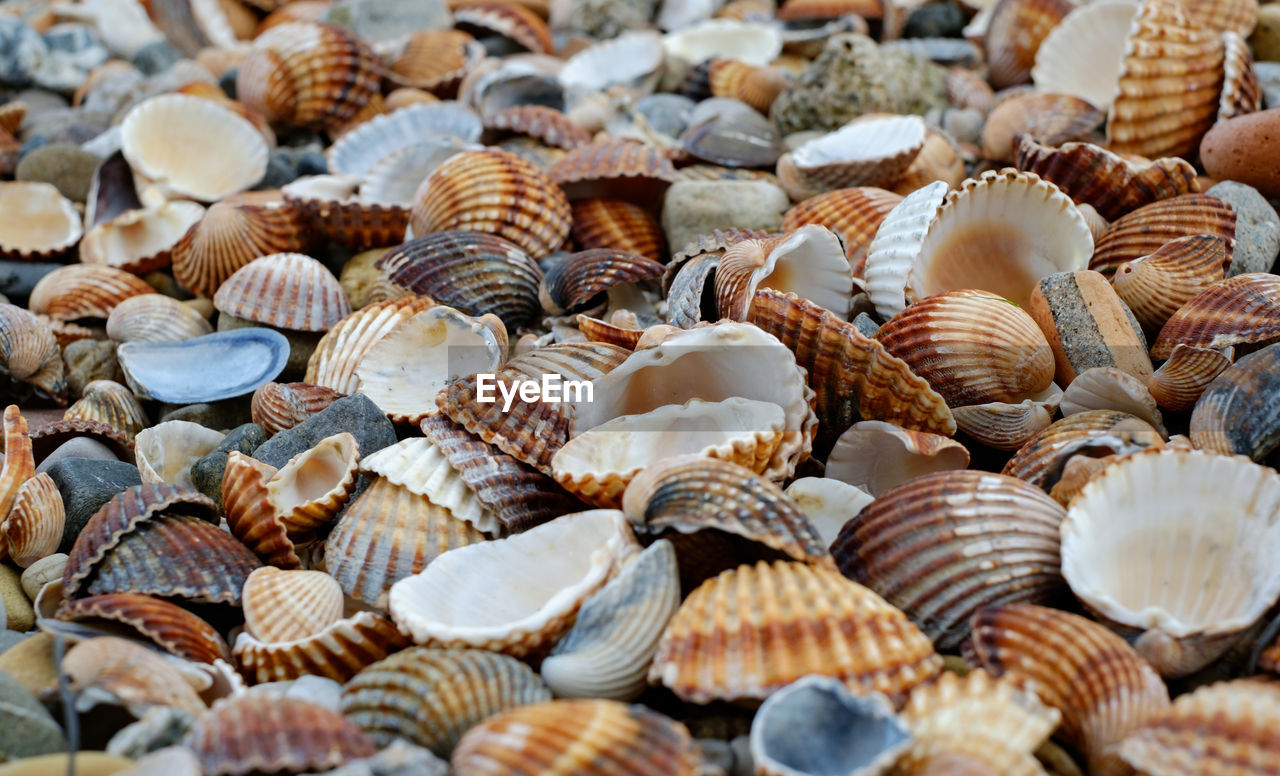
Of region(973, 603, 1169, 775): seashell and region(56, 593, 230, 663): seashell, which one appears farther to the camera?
region(56, 593, 230, 663): seashell

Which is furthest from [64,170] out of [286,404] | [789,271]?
[789,271]

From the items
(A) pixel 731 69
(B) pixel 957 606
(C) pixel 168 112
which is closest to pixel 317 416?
(B) pixel 957 606

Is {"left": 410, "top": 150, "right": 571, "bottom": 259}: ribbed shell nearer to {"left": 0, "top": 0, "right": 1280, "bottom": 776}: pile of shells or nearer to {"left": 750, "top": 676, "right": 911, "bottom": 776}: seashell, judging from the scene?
{"left": 0, "top": 0, "right": 1280, "bottom": 776}: pile of shells

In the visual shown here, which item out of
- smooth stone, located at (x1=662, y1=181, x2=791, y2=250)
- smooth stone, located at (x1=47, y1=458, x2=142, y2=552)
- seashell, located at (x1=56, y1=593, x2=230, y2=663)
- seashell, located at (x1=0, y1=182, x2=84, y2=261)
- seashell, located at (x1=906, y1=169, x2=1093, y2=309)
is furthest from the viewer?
seashell, located at (x1=0, y1=182, x2=84, y2=261)

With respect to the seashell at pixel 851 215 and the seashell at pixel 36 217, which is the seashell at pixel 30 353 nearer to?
the seashell at pixel 36 217

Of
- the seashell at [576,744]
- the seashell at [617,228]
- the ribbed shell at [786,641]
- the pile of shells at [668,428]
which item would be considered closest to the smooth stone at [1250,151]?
the pile of shells at [668,428]

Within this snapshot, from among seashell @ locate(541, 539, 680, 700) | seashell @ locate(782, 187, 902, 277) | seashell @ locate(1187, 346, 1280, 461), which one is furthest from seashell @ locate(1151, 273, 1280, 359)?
seashell @ locate(541, 539, 680, 700)

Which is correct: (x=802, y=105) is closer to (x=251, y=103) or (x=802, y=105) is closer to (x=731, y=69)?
(x=731, y=69)
